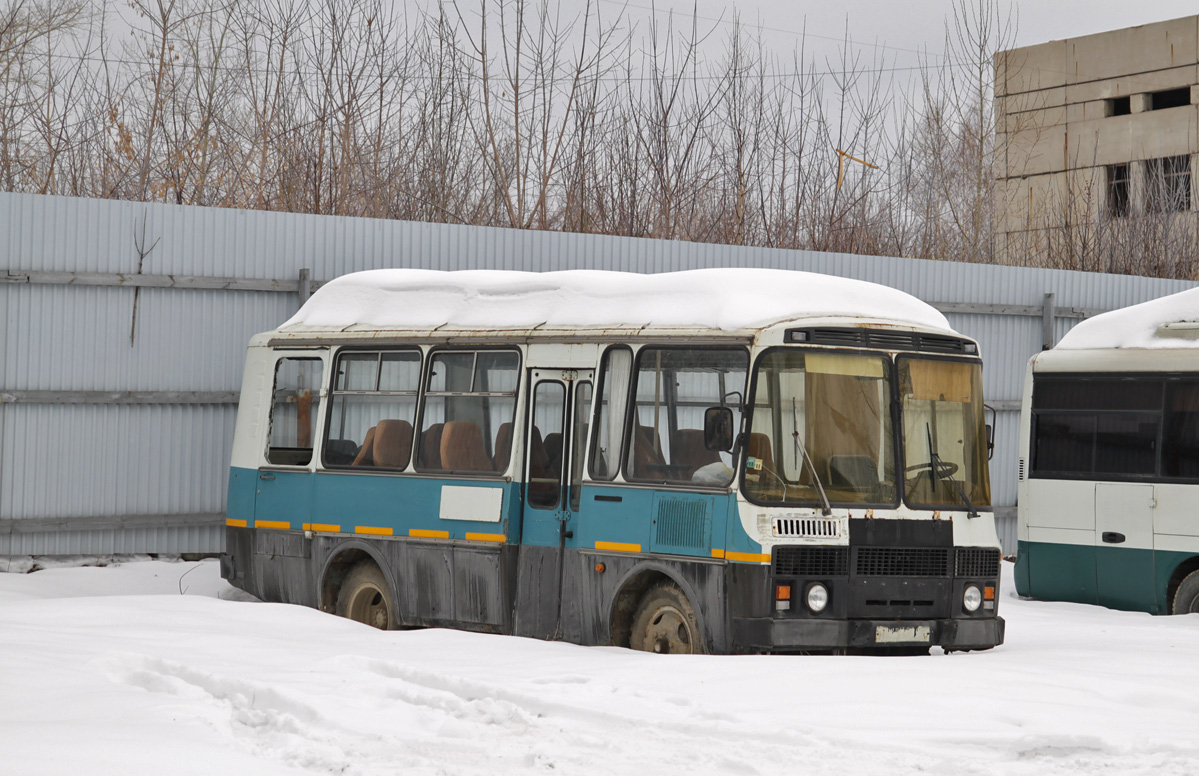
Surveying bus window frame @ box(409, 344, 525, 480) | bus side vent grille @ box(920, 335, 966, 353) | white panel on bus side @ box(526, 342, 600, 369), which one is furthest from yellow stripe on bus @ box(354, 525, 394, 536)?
bus side vent grille @ box(920, 335, 966, 353)

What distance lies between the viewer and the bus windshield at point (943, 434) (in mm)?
9914

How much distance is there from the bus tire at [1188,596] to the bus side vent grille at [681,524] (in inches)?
241

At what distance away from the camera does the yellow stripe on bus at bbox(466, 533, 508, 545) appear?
10992 mm

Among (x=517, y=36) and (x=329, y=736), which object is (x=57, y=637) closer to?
(x=329, y=736)

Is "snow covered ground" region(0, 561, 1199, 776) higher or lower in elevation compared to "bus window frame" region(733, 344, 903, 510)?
lower

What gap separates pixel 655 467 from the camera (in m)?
10.2

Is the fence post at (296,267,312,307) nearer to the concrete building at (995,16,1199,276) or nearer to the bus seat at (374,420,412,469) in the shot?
the bus seat at (374,420,412,469)

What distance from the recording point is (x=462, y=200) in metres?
24.3

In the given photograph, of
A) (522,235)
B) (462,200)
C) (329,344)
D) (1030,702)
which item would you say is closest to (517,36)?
(462,200)

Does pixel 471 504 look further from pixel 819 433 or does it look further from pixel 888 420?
pixel 888 420

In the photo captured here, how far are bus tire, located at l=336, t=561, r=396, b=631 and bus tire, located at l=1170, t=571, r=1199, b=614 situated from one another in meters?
7.28

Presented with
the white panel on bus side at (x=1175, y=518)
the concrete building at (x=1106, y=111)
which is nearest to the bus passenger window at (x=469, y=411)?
the white panel on bus side at (x=1175, y=518)

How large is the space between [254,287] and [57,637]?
5930 millimetres

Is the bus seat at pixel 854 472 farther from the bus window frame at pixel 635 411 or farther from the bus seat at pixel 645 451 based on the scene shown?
the bus seat at pixel 645 451
